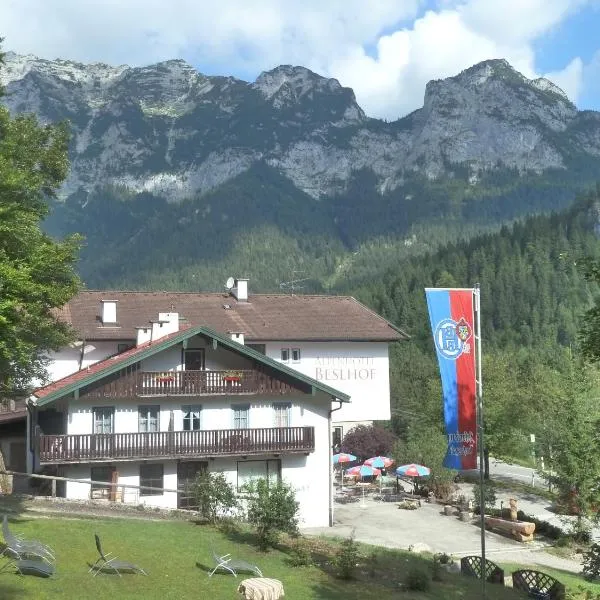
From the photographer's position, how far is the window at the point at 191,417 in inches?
1368

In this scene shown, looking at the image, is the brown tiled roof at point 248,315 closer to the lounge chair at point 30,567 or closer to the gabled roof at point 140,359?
the gabled roof at point 140,359

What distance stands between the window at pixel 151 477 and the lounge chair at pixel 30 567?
50.1 feet

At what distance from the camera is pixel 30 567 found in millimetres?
17250

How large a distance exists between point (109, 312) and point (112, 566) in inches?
1165

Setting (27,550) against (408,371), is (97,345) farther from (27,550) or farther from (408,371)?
(408,371)

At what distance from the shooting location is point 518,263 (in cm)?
17712

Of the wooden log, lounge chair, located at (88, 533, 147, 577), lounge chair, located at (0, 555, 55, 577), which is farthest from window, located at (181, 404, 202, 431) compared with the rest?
lounge chair, located at (0, 555, 55, 577)

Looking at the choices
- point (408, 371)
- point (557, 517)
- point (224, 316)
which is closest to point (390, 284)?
point (408, 371)

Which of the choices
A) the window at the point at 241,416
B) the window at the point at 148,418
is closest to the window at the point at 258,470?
the window at the point at 241,416

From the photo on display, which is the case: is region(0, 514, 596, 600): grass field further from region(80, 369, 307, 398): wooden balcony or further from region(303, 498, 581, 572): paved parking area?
region(80, 369, 307, 398): wooden balcony

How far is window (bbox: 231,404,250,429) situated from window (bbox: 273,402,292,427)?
1.32 m

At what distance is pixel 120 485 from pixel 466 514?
16.2 m

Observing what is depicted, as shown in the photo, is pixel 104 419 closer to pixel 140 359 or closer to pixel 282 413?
pixel 140 359


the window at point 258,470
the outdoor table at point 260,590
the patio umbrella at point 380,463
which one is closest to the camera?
the outdoor table at point 260,590
